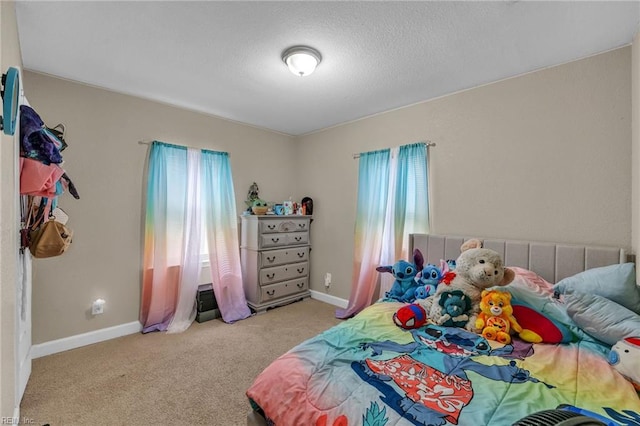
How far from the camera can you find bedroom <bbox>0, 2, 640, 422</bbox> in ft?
6.50

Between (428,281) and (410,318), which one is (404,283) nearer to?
(428,281)

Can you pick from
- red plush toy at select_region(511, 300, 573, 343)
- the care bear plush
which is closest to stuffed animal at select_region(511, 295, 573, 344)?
red plush toy at select_region(511, 300, 573, 343)

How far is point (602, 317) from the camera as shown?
149cm

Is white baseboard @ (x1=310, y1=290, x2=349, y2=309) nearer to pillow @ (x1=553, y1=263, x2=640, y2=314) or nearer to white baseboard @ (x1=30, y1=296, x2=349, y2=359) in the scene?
white baseboard @ (x1=30, y1=296, x2=349, y2=359)

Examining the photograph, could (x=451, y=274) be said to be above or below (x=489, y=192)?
below

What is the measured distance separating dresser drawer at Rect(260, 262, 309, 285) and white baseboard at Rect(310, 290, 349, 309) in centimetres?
33

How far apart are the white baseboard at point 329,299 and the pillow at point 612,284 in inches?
91.0

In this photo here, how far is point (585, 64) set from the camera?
2072 millimetres

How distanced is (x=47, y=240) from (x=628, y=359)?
128 inches

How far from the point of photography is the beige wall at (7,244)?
1.26 m

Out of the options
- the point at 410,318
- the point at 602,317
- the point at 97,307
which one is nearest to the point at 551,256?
the point at 602,317

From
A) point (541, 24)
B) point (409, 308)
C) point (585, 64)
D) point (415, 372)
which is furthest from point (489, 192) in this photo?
point (415, 372)

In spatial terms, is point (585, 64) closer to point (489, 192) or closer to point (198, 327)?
point (489, 192)

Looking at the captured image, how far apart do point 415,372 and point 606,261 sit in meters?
1.78
